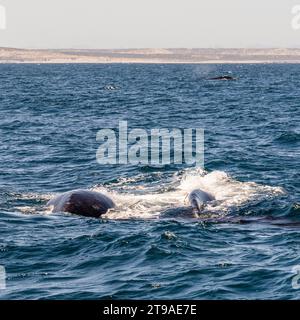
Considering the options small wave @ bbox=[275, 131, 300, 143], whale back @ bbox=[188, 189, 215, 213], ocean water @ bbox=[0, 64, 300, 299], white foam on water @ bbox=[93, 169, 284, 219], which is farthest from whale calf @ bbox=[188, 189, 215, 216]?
small wave @ bbox=[275, 131, 300, 143]

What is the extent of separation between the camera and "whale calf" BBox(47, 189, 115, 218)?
70.1 feet

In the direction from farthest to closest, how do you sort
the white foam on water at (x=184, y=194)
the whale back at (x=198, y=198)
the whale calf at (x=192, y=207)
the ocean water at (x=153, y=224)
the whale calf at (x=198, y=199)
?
the white foam on water at (x=184, y=194), the whale back at (x=198, y=198), the whale calf at (x=198, y=199), the whale calf at (x=192, y=207), the ocean water at (x=153, y=224)

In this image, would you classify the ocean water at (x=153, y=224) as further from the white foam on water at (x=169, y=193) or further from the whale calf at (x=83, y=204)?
the whale calf at (x=83, y=204)

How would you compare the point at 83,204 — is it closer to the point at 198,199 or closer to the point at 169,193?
the point at 198,199

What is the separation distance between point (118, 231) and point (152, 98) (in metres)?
57.3

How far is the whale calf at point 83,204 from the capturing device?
70.1 feet

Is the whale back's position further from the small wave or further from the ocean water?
the small wave

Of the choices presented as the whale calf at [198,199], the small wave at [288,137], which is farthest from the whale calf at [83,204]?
the small wave at [288,137]

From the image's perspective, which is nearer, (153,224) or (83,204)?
(153,224)

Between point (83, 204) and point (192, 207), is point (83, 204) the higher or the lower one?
the higher one

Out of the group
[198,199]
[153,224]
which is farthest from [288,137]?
[153,224]

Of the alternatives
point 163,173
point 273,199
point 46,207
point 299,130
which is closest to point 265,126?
point 299,130

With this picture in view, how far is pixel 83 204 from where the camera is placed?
21.6m
